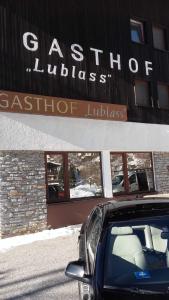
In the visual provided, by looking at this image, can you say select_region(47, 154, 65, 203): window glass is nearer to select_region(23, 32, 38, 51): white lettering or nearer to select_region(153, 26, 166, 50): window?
select_region(23, 32, 38, 51): white lettering

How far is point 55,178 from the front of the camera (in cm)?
1448

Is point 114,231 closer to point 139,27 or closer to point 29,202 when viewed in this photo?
point 29,202

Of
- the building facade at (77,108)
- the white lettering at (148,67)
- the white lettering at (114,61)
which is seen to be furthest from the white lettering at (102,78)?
the white lettering at (148,67)

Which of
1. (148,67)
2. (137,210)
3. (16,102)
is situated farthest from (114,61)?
(137,210)

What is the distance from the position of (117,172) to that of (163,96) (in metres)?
4.59

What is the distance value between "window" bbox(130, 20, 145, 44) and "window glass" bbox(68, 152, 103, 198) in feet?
19.1

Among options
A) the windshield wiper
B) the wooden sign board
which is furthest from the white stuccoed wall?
the windshield wiper

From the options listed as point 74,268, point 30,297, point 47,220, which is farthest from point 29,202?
point 74,268

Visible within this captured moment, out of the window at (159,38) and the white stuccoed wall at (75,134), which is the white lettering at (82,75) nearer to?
the white stuccoed wall at (75,134)

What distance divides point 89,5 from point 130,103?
421 cm

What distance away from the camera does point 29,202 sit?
13.5 m

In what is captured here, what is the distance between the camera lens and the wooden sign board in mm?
13266

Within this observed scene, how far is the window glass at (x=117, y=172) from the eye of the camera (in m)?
16.2

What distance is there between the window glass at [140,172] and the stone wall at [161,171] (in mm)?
251
